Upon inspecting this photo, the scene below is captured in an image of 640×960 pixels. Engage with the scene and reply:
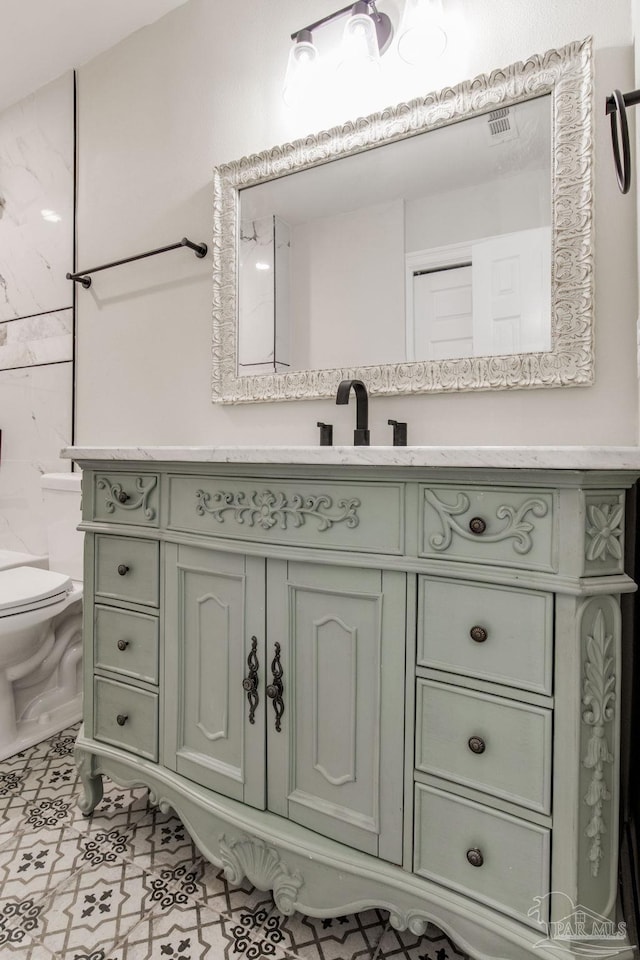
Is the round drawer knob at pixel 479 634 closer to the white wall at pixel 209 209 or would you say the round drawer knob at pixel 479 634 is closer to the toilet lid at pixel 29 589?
the white wall at pixel 209 209

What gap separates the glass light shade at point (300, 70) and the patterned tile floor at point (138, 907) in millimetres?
2089

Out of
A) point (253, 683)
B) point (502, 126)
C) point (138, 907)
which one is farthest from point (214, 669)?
point (502, 126)

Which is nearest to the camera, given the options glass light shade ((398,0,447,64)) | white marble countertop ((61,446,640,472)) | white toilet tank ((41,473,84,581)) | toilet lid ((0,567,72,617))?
white marble countertop ((61,446,640,472))

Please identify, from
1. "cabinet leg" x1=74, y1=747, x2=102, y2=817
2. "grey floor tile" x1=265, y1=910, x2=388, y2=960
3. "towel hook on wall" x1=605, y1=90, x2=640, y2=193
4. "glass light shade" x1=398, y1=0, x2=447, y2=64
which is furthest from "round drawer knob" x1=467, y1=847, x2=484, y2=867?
"glass light shade" x1=398, y1=0, x2=447, y2=64

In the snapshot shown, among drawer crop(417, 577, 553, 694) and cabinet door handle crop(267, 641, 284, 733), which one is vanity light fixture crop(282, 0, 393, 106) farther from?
cabinet door handle crop(267, 641, 284, 733)

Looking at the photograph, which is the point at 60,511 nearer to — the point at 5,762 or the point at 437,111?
A: the point at 5,762

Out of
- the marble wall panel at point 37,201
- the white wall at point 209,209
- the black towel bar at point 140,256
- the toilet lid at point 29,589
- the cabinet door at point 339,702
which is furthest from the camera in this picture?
the marble wall panel at point 37,201

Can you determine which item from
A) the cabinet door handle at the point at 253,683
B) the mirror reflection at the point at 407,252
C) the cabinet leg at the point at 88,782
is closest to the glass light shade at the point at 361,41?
the mirror reflection at the point at 407,252

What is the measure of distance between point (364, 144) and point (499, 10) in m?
0.42

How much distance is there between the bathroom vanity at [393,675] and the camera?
0.80m

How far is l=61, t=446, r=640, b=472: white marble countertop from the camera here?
28.9 inches

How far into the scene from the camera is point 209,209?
1.79 meters

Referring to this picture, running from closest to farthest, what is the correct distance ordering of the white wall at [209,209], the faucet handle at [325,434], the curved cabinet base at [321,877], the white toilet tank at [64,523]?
the curved cabinet base at [321,877], the white wall at [209,209], the faucet handle at [325,434], the white toilet tank at [64,523]

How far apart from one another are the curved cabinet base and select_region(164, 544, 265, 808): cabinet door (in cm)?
5
